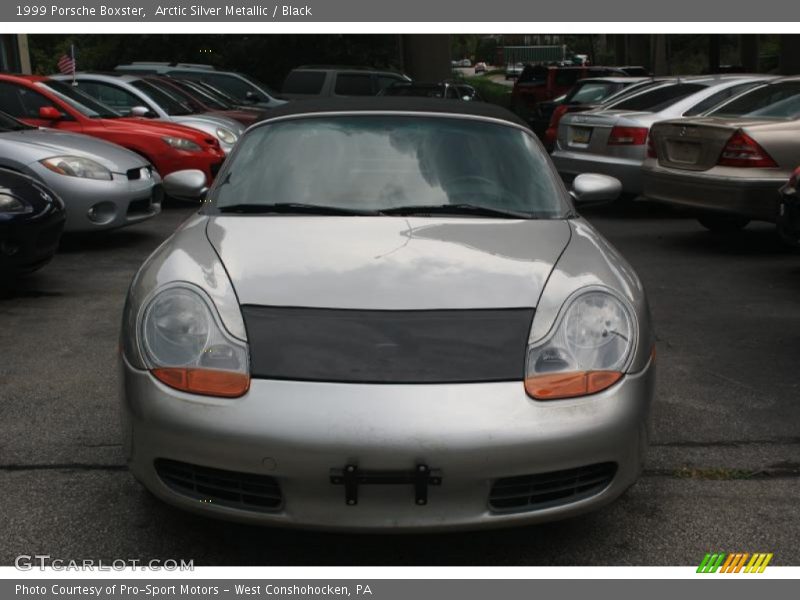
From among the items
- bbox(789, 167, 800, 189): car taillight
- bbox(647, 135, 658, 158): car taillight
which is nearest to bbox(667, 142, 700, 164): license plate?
bbox(647, 135, 658, 158): car taillight

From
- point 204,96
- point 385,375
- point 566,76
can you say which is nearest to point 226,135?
point 204,96

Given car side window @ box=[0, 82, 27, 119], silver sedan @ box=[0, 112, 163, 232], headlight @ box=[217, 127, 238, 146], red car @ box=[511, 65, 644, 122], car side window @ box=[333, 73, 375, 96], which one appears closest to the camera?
silver sedan @ box=[0, 112, 163, 232]

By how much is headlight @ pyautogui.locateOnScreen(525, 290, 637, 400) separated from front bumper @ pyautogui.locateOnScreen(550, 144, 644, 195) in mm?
8040

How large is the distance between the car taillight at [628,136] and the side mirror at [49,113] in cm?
572

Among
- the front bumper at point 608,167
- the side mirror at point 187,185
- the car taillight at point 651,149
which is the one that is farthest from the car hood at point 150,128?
the side mirror at point 187,185

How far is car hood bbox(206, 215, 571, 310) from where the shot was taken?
358cm

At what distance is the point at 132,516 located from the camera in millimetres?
3857

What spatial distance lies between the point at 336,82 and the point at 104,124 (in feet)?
35.7

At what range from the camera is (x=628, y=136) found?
11727 millimetres

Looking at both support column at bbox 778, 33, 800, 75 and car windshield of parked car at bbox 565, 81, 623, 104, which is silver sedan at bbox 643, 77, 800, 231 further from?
support column at bbox 778, 33, 800, 75

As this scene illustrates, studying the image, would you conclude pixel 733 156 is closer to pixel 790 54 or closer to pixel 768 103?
pixel 768 103

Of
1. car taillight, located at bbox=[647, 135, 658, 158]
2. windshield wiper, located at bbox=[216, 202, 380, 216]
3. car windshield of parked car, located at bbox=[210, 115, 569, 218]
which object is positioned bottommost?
car taillight, located at bbox=[647, 135, 658, 158]

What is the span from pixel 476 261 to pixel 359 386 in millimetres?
776

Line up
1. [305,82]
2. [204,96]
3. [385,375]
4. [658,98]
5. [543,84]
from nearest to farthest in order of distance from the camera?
[385,375] → [658,98] → [204,96] → [305,82] → [543,84]
